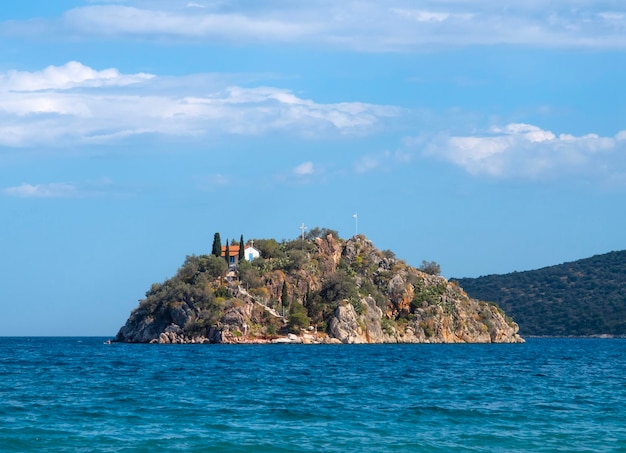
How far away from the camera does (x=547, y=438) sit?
31.9 m

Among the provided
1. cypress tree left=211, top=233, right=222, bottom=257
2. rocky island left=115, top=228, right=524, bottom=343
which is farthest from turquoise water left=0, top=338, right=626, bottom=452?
cypress tree left=211, top=233, right=222, bottom=257

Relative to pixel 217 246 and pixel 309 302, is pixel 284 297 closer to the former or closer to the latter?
pixel 309 302

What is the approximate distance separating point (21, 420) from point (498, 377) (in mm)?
35071

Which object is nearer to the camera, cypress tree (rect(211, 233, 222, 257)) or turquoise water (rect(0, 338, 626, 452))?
turquoise water (rect(0, 338, 626, 452))

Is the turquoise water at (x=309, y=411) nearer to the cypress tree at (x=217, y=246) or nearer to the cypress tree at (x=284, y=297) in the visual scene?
the cypress tree at (x=284, y=297)

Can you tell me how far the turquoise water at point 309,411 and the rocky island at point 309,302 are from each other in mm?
84732

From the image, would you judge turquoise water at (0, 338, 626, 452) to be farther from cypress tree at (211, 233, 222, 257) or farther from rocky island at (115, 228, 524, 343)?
cypress tree at (211, 233, 222, 257)

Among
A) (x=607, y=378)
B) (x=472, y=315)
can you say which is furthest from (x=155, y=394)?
(x=472, y=315)

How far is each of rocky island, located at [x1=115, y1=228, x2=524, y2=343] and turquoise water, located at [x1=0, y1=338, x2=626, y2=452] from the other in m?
84.7

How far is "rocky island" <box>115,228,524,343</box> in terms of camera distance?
491 feet

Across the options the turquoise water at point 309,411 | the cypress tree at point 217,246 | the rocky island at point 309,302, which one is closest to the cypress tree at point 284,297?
the rocky island at point 309,302

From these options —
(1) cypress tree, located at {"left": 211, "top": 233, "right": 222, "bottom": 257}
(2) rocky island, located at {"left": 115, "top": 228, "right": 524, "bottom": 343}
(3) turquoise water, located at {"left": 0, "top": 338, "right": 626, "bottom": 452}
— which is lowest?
(3) turquoise water, located at {"left": 0, "top": 338, "right": 626, "bottom": 452}

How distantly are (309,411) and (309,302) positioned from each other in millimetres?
122105

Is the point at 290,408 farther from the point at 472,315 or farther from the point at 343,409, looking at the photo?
→ the point at 472,315
